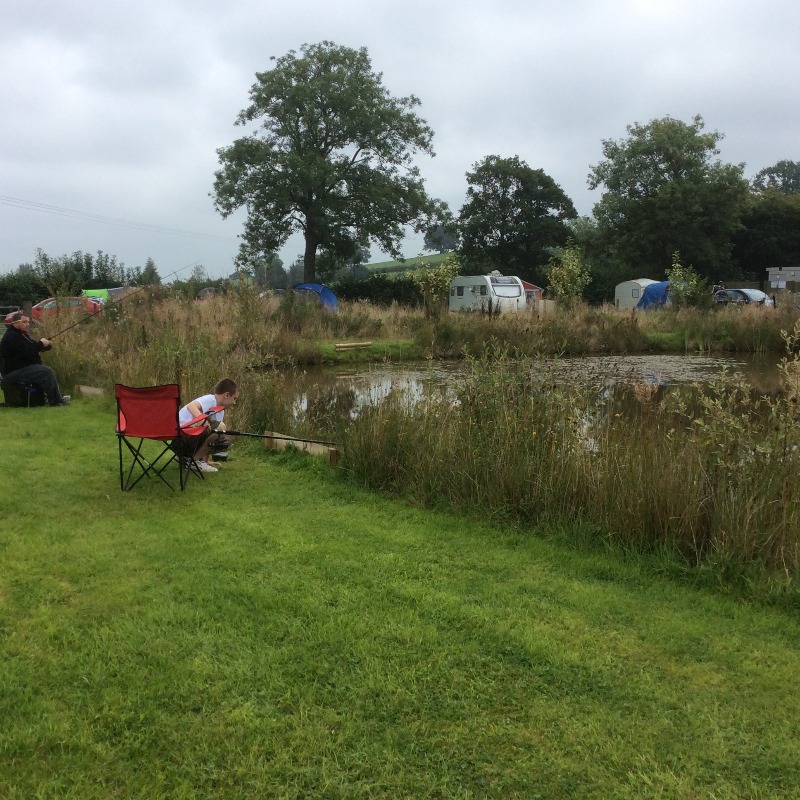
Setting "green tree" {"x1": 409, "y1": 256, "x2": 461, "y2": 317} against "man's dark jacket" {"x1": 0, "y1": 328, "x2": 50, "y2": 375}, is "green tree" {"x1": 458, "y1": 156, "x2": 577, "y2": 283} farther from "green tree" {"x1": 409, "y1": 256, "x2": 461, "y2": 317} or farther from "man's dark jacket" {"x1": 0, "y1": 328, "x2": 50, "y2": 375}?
"man's dark jacket" {"x1": 0, "y1": 328, "x2": 50, "y2": 375}

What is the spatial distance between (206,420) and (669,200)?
1334 inches

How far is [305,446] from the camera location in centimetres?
609

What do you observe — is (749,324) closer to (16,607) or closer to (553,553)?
(553,553)

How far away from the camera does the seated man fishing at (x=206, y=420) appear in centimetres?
524

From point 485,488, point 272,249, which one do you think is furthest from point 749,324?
point 272,249

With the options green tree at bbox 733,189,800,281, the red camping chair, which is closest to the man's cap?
the red camping chair

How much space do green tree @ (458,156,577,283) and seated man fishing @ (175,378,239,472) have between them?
3681 centimetres

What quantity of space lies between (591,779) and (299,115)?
32.8 metres

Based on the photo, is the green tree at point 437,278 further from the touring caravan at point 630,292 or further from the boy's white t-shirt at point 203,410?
the boy's white t-shirt at point 203,410

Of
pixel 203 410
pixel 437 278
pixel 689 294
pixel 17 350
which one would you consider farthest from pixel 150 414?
pixel 437 278

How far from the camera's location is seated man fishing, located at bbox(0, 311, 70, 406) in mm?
8141

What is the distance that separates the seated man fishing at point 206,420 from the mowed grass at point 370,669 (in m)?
1.09

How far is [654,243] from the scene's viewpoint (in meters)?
35.6

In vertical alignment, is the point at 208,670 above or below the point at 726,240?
below
